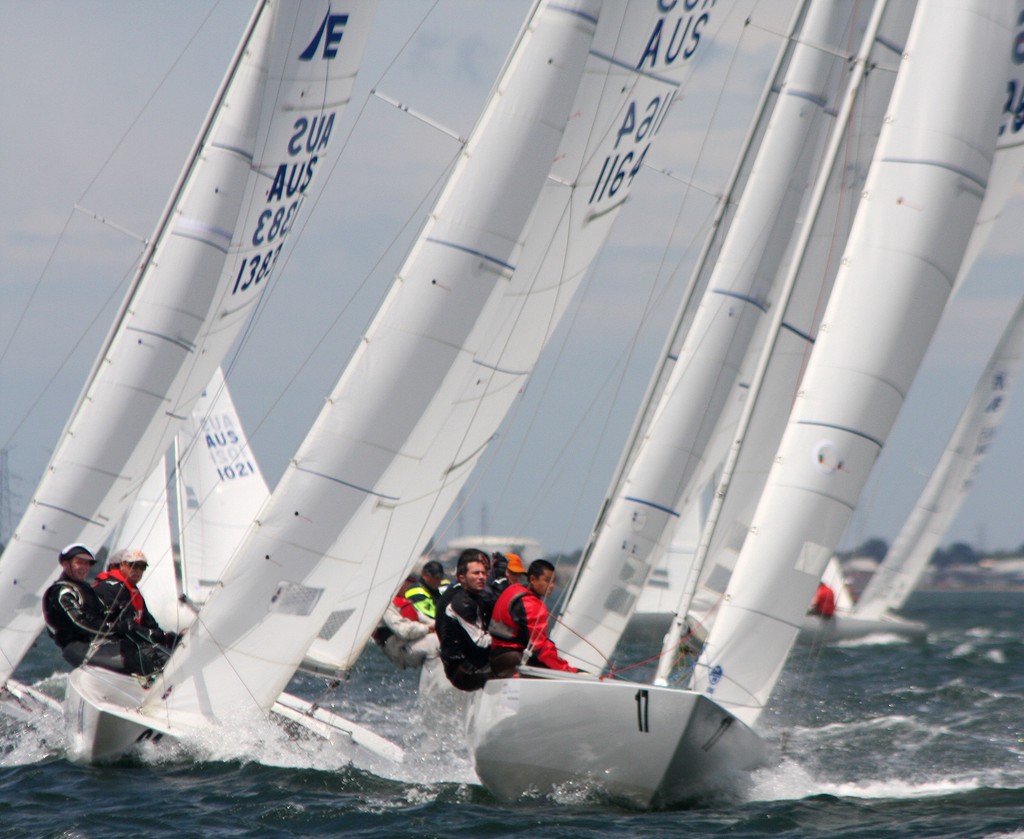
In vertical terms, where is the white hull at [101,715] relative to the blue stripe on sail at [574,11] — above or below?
below

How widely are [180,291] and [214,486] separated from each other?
5.97 meters

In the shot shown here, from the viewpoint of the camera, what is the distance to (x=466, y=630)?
8.36 metres

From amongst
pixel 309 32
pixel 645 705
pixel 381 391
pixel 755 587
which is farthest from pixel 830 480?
pixel 309 32

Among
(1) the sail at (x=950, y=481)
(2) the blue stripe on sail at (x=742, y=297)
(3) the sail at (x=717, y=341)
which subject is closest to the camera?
(3) the sail at (x=717, y=341)

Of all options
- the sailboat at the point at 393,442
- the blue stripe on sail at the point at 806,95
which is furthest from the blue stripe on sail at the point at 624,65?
the blue stripe on sail at the point at 806,95

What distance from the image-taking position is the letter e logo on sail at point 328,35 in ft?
38.2

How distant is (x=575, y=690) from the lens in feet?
24.1

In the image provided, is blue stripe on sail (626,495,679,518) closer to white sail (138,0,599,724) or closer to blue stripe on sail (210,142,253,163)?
white sail (138,0,599,724)

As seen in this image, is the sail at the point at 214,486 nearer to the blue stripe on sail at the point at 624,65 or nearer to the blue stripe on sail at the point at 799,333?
the blue stripe on sail at the point at 624,65

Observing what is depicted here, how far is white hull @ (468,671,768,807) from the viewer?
7215 mm

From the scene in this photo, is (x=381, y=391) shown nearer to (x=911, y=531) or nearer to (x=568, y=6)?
(x=568, y=6)

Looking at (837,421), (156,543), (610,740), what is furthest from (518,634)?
(156,543)

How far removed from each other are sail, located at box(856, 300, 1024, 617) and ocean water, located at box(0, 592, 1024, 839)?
12862 mm

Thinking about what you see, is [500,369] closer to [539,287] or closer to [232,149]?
[539,287]
